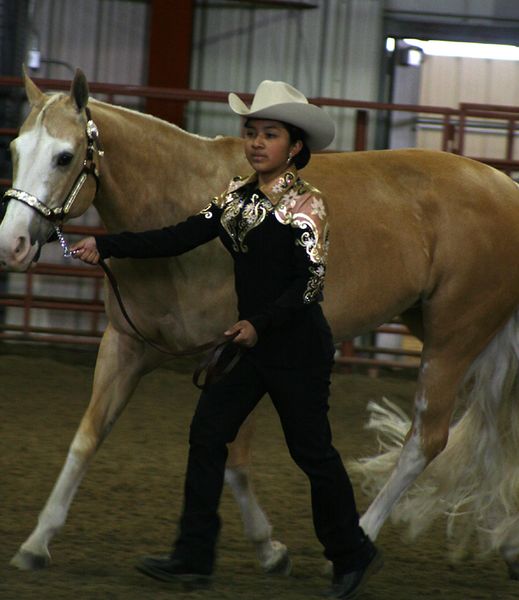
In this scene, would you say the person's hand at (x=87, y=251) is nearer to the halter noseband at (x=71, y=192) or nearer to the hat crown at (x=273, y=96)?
the halter noseband at (x=71, y=192)

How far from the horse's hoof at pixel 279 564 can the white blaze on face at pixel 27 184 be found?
1.23 meters

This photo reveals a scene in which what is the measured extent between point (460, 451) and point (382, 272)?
0.72 m

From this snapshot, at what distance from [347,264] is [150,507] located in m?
1.20

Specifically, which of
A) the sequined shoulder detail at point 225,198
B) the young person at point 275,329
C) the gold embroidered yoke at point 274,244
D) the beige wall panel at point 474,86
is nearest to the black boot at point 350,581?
the young person at point 275,329

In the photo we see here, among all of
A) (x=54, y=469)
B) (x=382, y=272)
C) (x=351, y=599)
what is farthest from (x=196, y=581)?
(x=54, y=469)

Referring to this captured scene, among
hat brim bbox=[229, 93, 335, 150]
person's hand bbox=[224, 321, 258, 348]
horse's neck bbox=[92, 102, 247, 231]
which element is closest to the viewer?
person's hand bbox=[224, 321, 258, 348]

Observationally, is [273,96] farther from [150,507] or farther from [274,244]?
[150,507]

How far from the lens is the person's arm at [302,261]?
3.20 m

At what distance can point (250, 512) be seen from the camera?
3.89 meters

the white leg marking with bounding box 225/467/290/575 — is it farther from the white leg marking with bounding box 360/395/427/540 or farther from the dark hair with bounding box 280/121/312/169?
the dark hair with bounding box 280/121/312/169

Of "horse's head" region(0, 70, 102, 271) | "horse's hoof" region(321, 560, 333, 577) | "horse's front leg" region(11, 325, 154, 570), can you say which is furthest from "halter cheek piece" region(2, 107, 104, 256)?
"horse's hoof" region(321, 560, 333, 577)

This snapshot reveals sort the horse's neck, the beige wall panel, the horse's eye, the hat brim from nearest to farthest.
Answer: the hat brim, the horse's eye, the horse's neck, the beige wall panel

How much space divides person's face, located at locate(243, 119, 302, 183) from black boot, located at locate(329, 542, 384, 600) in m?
1.13

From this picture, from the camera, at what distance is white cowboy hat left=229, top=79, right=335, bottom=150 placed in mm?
3264
